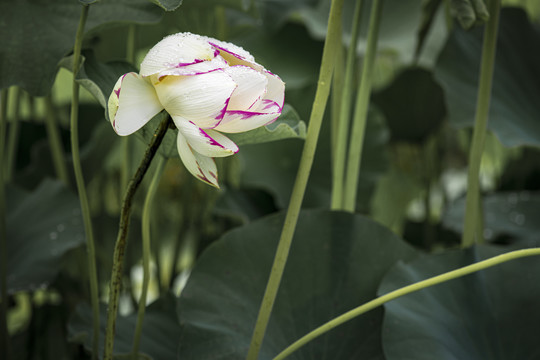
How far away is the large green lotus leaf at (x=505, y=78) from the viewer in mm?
663

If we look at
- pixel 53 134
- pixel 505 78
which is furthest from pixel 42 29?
pixel 505 78

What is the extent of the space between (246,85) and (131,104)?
0.07m

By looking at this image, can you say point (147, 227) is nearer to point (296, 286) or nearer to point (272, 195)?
point (296, 286)

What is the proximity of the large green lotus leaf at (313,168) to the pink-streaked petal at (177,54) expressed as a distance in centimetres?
48

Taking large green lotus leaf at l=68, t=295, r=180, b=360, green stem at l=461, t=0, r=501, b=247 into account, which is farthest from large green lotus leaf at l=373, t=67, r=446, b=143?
large green lotus leaf at l=68, t=295, r=180, b=360

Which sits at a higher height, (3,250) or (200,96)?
(200,96)

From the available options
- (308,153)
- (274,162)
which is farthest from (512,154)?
(308,153)

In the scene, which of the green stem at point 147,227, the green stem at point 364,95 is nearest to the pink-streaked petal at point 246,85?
the green stem at point 147,227

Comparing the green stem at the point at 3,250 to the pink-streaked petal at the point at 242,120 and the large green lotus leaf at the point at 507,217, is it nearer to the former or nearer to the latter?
the pink-streaked petal at the point at 242,120

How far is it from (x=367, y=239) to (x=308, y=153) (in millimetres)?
193

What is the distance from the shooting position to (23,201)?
70 centimetres

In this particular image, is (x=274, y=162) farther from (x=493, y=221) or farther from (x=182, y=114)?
(x=182, y=114)

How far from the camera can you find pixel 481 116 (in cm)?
49

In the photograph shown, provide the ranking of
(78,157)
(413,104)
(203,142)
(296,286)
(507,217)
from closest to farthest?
1. (203,142)
2. (78,157)
3. (296,286)
4. (507,217)
5. (413,104)
